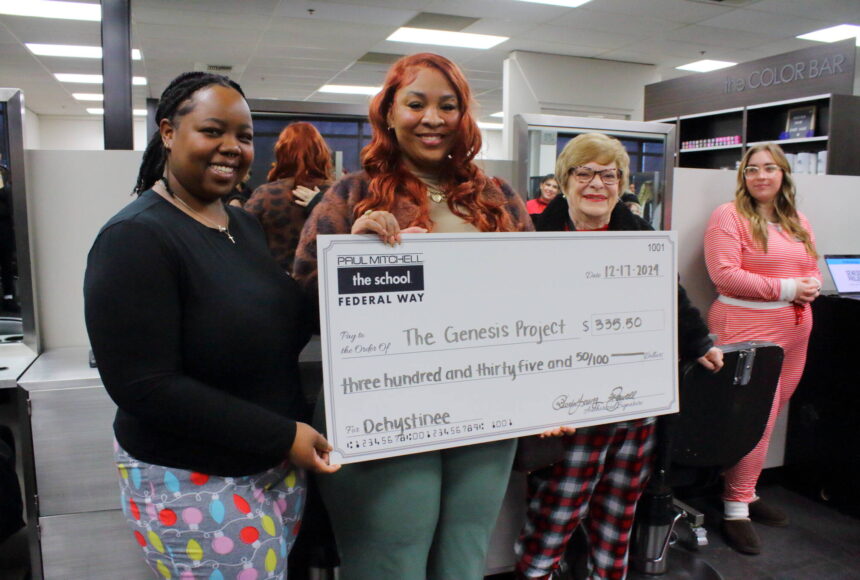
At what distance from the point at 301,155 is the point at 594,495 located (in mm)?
1393

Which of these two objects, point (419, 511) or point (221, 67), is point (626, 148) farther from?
point (221, 67)

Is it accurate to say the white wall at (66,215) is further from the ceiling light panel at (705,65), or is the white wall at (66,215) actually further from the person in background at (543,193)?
the ceiling light panel at (705,65)

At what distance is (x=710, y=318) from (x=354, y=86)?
26.1ft

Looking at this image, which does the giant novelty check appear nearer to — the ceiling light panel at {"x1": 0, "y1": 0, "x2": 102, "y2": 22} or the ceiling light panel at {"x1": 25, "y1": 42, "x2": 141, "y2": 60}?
the ceiling light panel at {"x1": 0, "y1": 0, "x2": 102, "y2": 22}

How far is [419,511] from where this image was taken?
42.6 inches

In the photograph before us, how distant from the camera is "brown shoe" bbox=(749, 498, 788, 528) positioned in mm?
2373

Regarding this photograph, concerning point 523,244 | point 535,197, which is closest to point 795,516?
point 535,197

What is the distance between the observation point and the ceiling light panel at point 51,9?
5328 millimetres

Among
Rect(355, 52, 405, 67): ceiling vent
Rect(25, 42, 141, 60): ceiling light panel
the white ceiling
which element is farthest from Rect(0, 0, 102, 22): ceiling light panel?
Rect(355, 52, 405, 67): ceiling vent

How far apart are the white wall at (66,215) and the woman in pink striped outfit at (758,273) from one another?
2004 mm

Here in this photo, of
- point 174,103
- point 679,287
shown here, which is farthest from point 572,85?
point 174,103

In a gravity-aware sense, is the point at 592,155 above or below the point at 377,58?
below

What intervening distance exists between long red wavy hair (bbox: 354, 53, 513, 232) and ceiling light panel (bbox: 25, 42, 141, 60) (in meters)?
6.73

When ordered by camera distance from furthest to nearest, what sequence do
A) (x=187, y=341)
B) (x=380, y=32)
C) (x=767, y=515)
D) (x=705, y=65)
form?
(x=705, y=65) < (x=380, y=32) < (x=767, y=515) < (x=187, y=341)
